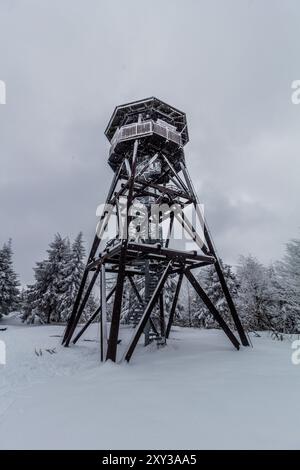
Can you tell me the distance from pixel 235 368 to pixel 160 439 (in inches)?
174

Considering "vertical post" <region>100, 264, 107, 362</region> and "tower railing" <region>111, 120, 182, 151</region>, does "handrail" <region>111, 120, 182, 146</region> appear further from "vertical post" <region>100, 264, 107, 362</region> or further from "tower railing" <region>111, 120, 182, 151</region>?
"vertical post" <region>100, 264, 107, 362</region>

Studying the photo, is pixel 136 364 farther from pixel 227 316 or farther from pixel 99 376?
pixel 227 316

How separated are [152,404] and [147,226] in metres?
9.60

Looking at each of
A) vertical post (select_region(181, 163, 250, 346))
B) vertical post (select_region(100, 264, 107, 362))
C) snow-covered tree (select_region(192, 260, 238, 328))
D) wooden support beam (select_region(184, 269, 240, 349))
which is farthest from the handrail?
snow-covered tree (select_region(192, 260, 238, 328))

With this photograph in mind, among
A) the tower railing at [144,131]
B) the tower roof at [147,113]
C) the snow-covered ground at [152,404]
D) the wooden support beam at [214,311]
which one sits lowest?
the snow-covered ground at [152,404]

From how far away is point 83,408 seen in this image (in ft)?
13.9

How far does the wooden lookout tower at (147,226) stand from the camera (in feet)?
30.5

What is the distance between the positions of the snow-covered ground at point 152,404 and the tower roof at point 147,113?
1215 centimetres

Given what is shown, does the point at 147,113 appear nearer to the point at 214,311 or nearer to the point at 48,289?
the point at 214,311

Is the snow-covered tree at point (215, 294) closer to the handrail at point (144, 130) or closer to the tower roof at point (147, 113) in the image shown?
the tower roof at point (147, 113)

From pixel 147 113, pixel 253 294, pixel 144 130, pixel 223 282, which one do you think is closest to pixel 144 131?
pixel 144 130

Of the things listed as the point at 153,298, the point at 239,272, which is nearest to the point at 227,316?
the point at 239,272

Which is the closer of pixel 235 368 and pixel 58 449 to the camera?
pixel 58 449

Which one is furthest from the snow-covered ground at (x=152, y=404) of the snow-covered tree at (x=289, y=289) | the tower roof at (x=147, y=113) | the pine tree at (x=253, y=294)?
the pine tree at (x=253, y=294)
